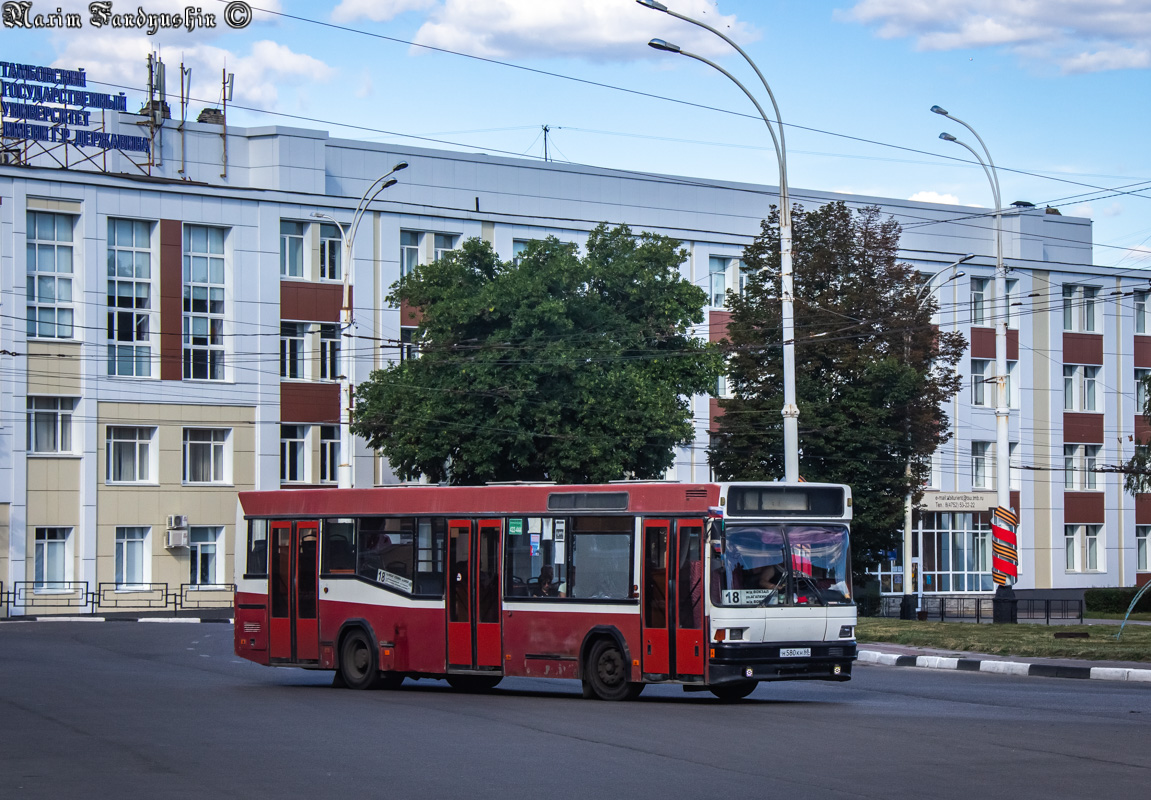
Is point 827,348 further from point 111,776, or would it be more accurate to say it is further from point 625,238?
point 111,776

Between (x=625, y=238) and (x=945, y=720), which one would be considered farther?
(x=625, y=238)

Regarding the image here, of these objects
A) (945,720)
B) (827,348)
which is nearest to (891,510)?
(827,348)

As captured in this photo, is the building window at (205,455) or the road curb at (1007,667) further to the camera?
the building window at (205,455)

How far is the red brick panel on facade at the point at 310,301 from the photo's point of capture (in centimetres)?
5281

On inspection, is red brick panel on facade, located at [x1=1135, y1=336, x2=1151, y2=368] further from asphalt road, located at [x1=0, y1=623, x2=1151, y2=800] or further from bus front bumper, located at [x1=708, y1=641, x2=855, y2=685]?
bus front bumper, located at [x1=708, y1=641, x2=855, y2=685]

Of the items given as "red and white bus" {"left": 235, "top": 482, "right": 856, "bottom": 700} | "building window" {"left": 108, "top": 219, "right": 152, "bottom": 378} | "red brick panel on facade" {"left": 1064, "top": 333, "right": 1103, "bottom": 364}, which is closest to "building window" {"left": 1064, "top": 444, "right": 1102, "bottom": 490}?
"red brick panel on facade" {"left": 1064, "top": 333, "right": 1103, "bottom": 364}

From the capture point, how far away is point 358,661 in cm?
1998

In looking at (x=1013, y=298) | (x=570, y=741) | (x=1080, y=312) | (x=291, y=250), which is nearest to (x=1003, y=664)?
(x=570, y=741)

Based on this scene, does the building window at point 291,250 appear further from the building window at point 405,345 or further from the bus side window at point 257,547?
the bus side window at point 257,547

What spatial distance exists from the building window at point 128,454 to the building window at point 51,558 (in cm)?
241

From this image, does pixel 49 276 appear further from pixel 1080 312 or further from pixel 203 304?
pixel 1080 312

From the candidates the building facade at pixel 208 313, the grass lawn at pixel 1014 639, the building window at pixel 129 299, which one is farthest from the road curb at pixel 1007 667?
the building window at pixel 129 299

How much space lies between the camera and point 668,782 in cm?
1054

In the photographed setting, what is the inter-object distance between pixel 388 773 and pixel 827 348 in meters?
31.3
